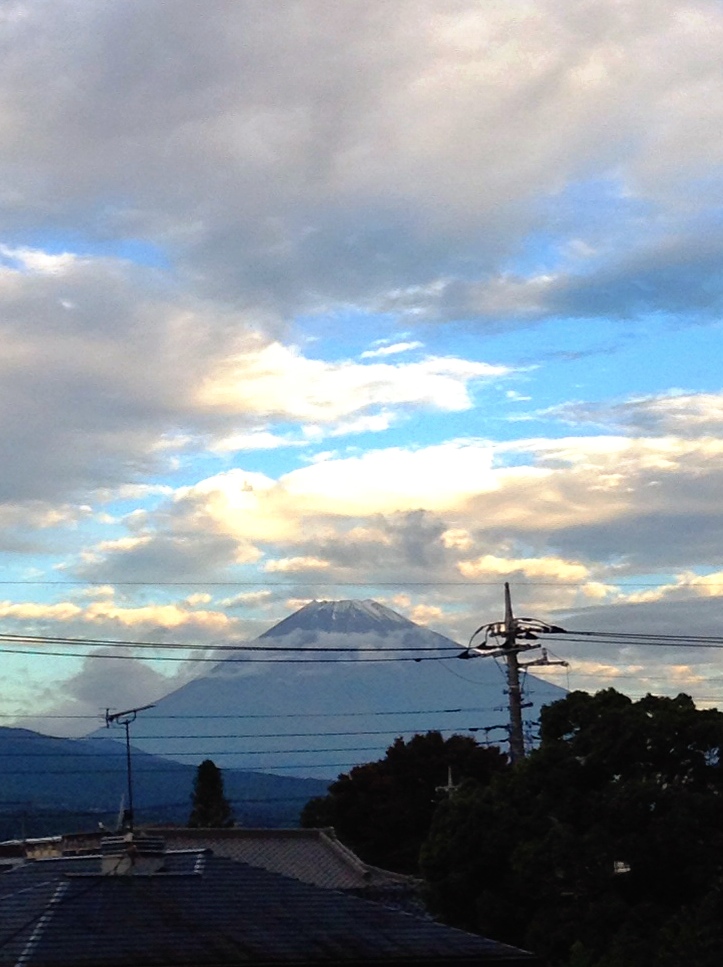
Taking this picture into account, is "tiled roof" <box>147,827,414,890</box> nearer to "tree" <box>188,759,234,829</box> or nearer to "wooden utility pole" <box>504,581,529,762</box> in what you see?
"wooden utility pole" <box>504,581,529,762</box>

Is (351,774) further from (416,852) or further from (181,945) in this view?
(181,945)

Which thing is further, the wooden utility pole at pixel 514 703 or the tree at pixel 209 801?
the tree at pixel 209 801

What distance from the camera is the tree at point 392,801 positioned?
89500mm

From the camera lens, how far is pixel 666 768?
45.5 metres

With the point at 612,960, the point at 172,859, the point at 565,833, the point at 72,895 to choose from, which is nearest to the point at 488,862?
the point at 565,833

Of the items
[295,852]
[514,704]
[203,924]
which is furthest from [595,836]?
[295,852]

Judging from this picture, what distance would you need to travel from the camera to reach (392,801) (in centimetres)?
8956

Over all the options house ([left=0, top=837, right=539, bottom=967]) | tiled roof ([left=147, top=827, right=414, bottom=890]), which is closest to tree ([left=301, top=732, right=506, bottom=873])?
tiled roof ([left=147, top=827, right=414, bottom=890])

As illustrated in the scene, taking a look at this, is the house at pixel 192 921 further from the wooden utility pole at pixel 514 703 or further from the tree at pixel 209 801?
the tree at pixel 209 801

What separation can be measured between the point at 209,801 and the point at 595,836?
81271mm

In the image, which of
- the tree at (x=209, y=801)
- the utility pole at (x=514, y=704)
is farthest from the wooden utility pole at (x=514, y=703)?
the tree at (x=209, y=801)

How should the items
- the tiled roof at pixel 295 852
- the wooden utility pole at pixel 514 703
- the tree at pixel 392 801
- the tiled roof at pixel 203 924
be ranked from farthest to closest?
the tree at pixel 392 801
the tiled roof at pixel 295 852
the wooden utility pole at pixel 514 703
the tiled roof at pixel 203 924

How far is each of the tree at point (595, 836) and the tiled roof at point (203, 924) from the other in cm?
916

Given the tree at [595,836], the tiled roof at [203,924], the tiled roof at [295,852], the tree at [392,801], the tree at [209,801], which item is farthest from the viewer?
the tree at [209,801]
